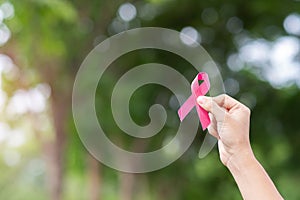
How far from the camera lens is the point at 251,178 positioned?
152cm

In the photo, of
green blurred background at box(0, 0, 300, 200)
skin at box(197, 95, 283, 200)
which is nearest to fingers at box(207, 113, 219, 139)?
skin at box(197, 95, 283, 200)

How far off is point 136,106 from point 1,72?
6.30 ft

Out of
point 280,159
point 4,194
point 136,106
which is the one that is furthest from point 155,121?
point 4,194

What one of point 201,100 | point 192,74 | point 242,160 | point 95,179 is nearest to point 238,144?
point 242,160

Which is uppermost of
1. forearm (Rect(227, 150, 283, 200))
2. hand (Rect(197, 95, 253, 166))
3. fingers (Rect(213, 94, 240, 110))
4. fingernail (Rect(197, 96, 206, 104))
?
fingernail (Rect(197, 96, 206, 104))

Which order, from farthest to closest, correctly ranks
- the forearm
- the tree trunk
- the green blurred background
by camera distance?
1. the tree trunk
2. the green blurred background
3. the forearm

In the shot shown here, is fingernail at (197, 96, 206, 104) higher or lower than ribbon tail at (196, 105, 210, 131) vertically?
higher

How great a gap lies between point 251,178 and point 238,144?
9 centimetres

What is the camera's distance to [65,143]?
8.16 meters

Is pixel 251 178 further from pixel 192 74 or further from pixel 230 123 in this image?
pixel 192 74

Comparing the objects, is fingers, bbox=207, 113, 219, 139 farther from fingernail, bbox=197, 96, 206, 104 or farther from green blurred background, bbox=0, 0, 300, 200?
green blurred background, bbox=0, 0, 300, 200

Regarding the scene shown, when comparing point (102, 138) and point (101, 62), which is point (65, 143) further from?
point (101, 62)

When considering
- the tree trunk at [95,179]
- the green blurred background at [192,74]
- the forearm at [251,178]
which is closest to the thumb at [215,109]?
the forearm at [251,178]

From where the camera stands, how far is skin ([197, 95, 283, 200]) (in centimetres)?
151
